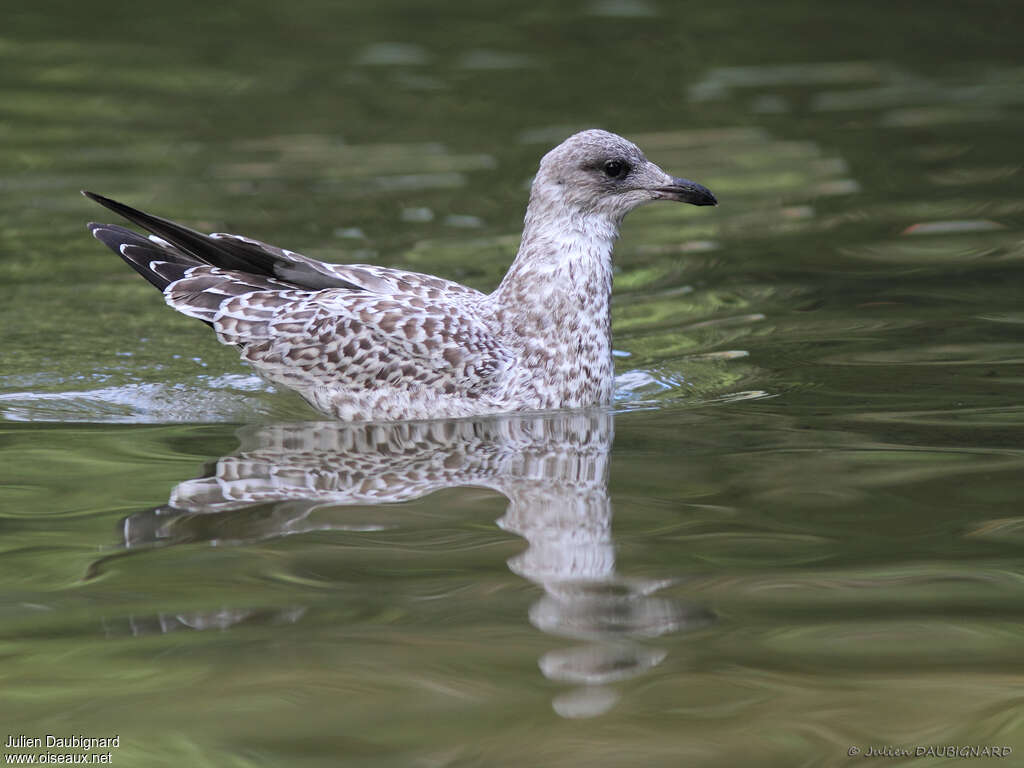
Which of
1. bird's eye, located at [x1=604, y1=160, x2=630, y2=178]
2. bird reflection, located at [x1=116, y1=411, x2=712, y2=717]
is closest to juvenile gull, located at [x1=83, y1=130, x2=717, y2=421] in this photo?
bird's eye, located at [x1=604, y1=160, x2=630, y2=178]

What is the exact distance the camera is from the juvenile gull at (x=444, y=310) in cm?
748

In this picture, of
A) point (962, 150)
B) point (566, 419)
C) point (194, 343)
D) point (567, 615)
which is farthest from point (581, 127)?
point (567, 615)

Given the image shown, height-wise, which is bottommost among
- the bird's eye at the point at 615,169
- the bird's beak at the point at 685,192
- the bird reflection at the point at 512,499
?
the bird reflection at the point at 512,499

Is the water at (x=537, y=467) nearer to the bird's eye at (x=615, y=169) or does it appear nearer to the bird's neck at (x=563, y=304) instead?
the bird's neck at (x=563, y=304)

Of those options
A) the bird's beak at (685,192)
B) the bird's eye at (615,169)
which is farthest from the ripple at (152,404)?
the bird's beak at (685,192)

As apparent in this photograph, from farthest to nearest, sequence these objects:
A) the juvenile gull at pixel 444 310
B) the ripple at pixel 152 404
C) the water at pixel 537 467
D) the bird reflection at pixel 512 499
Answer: the ripple at pixel 152 404
the juvenile gull at pixel 444 310
the bird reflection at pixel 512 499
the water at pixel 537 467

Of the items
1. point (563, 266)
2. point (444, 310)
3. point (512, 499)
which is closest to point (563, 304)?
point (563, 266)

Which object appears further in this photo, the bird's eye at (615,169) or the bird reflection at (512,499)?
the bird's eye at (615,169)

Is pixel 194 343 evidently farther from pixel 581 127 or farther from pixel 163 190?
pixel 581 127

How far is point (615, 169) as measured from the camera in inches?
302

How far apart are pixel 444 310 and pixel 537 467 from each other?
1454mm

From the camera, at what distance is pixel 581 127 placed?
14430mm

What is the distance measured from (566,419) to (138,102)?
963 centimetres

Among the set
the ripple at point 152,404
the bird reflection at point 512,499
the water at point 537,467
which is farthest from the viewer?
the ripple at point 152,404
